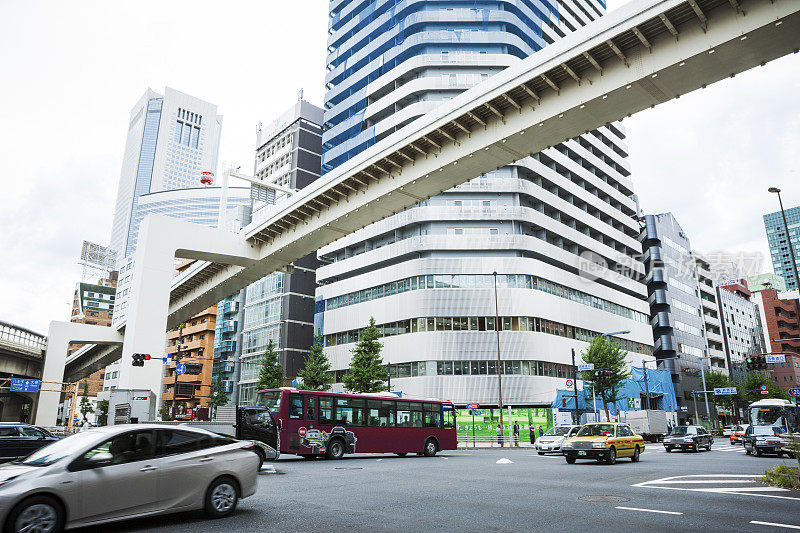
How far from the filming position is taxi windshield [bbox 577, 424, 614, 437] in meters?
20.5

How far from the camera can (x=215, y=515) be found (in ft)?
26.7

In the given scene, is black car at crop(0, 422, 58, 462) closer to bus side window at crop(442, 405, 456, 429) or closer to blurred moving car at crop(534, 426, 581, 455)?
bus side window at crop(442, 405, 456, 429)

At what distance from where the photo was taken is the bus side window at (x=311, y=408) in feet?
72.8

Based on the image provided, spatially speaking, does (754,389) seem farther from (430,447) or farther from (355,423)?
(355,423)

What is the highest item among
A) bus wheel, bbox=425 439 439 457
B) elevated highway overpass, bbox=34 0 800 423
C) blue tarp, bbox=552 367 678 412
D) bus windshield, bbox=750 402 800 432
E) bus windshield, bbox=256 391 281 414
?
elevated highway overpass, bbox=34 0 800 423

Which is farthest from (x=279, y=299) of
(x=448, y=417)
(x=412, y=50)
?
(x=448, y=417)

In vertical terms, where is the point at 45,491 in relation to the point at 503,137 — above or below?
below

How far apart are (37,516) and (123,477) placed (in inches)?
40.0

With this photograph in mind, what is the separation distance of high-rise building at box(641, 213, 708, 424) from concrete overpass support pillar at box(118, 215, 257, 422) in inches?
2995

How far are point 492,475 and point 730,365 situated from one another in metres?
115

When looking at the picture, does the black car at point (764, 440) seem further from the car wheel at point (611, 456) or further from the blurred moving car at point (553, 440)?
the car wheel at point (611, 456)

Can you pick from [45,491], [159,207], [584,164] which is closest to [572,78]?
[45,491]

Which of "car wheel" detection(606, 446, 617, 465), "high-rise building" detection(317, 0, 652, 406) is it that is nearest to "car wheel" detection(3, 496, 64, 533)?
"car wheel" detection(606, 446, 617, 465)

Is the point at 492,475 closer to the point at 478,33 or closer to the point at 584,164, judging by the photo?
the point at 478,33
